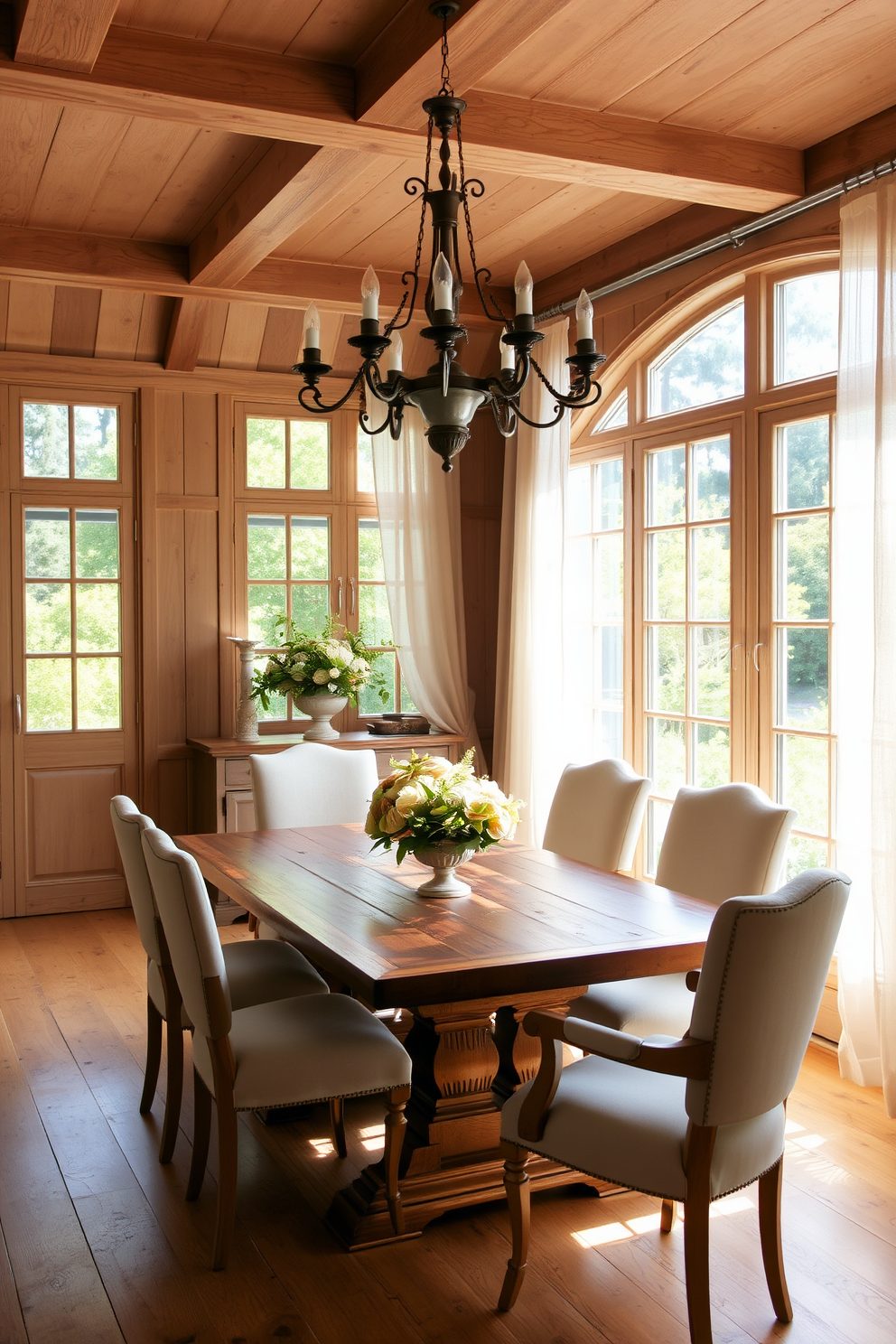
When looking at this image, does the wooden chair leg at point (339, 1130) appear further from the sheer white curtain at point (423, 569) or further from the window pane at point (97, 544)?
the window pane at point (97, 544)

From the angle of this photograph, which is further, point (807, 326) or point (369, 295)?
point (807, 326)

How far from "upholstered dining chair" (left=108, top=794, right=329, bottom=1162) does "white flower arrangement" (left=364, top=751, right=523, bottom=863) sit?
57cm

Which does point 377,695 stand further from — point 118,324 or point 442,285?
point 442,285

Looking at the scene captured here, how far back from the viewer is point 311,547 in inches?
231

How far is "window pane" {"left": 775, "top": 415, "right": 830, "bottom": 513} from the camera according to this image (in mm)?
3848

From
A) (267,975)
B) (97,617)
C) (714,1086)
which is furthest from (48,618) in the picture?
(714,1086)

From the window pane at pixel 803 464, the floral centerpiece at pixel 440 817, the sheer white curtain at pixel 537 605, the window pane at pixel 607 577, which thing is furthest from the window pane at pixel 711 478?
the floral centerpiece at pixel 440 817

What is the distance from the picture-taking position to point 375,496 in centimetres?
572

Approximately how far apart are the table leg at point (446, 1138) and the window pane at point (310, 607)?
3190 millimetres

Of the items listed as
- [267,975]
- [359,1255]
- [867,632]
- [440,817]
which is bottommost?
[359,1255]

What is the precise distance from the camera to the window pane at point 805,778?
388 centimetres

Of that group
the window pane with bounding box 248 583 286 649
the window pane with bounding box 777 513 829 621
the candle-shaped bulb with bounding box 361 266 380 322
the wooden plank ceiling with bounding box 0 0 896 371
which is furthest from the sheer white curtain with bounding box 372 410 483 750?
the candle-shaped bulb with bounding box 361 266 380 322

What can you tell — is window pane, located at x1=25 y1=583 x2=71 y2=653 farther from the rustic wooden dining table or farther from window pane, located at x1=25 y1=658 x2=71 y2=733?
the rustic wooden dining table

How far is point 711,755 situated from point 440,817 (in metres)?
1.88
